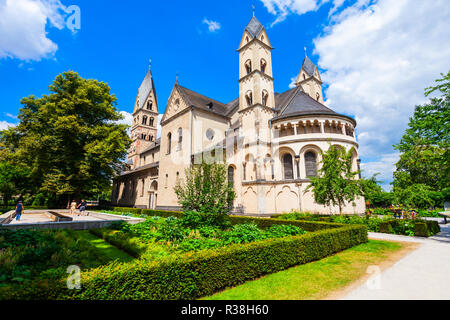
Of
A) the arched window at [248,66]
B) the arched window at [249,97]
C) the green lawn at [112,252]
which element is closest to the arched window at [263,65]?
the arched window at [248,66]

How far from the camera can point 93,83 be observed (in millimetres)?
30141

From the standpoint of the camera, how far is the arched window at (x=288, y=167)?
22994mm

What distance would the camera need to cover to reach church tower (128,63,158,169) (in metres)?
50.8

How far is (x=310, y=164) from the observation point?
22.2 meters

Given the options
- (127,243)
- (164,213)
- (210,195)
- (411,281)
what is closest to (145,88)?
(164,213)

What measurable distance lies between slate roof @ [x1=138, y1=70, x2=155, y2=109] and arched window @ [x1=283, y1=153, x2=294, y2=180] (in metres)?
43.0

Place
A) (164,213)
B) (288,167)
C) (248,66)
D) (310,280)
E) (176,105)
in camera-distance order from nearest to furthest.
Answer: (310,280), (164,213), (288,167), (248,66), (176,105)

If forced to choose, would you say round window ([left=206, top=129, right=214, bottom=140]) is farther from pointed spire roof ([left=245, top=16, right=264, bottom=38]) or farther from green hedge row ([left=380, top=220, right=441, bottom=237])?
green hedge row ([left=380, top=220, right=441, bottom=237])

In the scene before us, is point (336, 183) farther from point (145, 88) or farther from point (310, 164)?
point (145, 88)

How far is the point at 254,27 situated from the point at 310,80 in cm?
1428

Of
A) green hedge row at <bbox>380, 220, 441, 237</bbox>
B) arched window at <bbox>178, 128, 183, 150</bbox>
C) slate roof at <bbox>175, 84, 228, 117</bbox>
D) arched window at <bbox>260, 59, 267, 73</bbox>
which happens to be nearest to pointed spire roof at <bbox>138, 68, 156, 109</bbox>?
slate roof at <bbox>175, 84, 228, 117</bbox>

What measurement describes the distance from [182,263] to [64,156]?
30.5 metres

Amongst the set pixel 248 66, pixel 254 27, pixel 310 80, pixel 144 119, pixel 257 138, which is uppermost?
pixel 254 27

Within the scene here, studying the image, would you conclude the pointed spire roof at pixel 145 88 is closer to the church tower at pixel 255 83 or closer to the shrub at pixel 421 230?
the church tower at pixel 255 83
